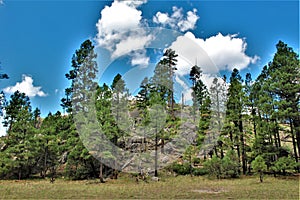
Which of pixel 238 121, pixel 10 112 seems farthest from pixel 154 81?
pixel 10 112

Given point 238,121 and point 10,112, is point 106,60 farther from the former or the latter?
point 10,112

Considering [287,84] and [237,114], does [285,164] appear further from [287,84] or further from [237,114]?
[237,114]

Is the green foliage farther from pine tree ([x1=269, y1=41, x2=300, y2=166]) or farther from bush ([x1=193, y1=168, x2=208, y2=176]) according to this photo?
bush ([x1=193, y1=168, x2=208, y2=176])

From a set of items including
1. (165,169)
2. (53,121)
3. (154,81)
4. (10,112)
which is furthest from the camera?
(154,81)

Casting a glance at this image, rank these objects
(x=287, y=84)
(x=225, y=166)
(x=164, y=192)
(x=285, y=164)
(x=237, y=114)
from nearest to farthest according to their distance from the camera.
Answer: (x=164, y=192), (x=285, y=164), (x=287, y=84), (x=225, y=166), (x=237, y=114)

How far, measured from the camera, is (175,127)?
3014cm

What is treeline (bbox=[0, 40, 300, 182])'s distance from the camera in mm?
21438

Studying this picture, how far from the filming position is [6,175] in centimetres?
2703

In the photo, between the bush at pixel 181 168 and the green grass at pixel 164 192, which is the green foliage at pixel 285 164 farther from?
the bush at pixel 181 168

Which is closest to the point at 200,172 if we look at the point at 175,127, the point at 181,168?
the point at 181,168

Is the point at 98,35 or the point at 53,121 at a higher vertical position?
the point at 98,35

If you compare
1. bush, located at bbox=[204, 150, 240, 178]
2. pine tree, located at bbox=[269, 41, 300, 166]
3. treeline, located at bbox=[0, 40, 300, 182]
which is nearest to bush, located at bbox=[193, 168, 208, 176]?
treeline, located at bbox=[0, 40, 300, 182]

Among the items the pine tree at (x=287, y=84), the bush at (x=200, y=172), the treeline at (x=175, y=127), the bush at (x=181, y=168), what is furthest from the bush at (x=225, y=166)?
the pine tree at (x=287, y=84)

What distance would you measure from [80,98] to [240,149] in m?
17.6
